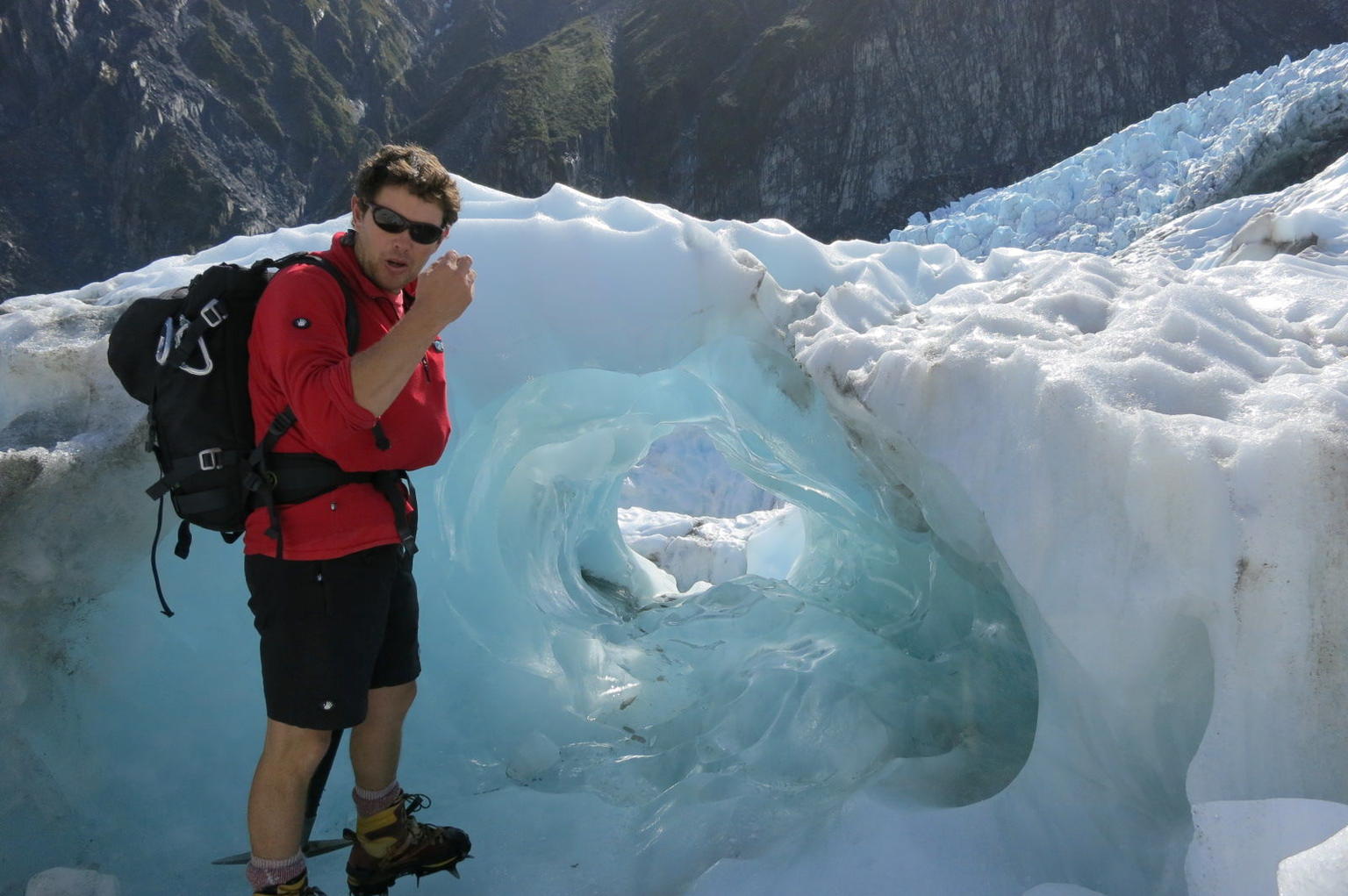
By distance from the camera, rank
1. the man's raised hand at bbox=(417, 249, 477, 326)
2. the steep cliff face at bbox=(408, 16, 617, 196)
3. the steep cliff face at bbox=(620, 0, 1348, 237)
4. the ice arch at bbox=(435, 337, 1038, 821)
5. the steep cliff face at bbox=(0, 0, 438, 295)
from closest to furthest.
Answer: the man's raised hand at bbox=(417, 249, 477, 326) → the ice arch at bbox=(435, 337, 1038, 821) → the steep cliff face at bbox=(0, 0, 438, 295) → the steep cliff face at bbox=(408, 16, 617, 196) → the steep cliff face at bbox=(620, 0, 1348, 237)

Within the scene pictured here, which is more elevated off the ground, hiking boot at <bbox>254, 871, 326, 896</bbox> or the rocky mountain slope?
the rocky mountain slope

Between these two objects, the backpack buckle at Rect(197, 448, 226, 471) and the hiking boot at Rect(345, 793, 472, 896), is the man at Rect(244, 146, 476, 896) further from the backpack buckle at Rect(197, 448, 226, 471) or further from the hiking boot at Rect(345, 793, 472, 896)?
the hiking boot at Rect(345, 793, 472, 896)

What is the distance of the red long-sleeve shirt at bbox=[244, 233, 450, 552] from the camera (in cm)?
155

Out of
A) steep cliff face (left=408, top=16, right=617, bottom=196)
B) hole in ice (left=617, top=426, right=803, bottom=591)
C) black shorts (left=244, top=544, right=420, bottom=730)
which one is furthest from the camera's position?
steep cliff face (left=408, top=16, right=617, bottom=196)

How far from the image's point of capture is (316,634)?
66.6 inches

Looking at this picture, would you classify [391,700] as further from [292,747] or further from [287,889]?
[287,889]

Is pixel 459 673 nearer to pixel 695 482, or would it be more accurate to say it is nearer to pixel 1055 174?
pixel 695 482

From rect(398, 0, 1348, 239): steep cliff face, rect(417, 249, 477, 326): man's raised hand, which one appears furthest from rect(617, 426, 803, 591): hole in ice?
rect(398, 0, 1348, 239): steep cliff face

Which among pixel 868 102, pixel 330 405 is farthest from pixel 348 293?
pixel 868 102

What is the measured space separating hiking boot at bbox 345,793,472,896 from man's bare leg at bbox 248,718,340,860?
0.81 ft

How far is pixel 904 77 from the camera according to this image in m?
30.4

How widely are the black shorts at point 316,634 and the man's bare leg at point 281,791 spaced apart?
44mm

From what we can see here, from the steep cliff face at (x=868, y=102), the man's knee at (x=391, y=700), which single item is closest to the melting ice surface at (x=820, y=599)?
the man's knee at (x=391, y=700)

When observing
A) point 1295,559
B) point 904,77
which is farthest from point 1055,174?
point 904,77
